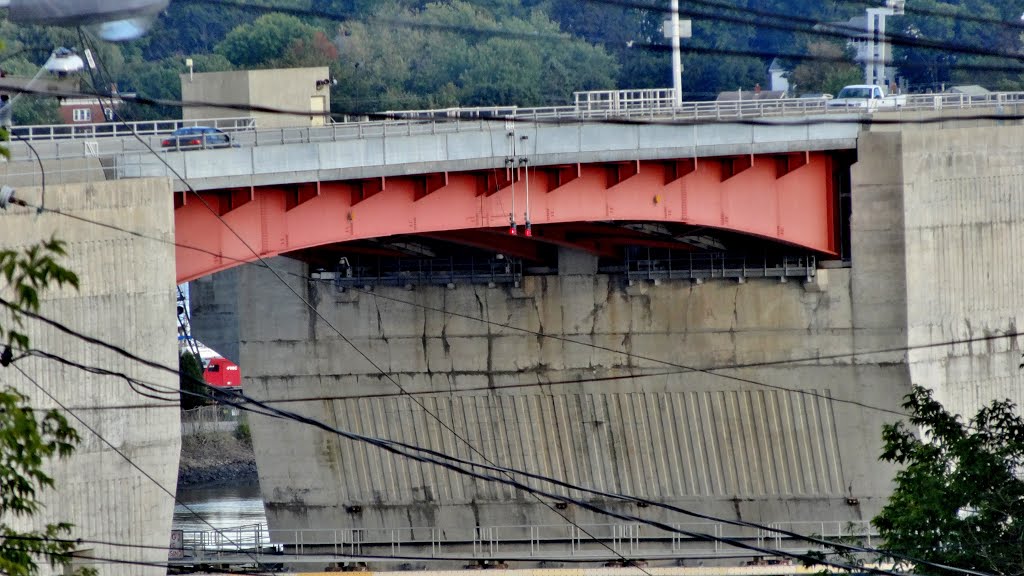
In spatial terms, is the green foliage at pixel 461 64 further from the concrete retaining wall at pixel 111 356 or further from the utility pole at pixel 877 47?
the concrete retaining wall at pixel 111 356

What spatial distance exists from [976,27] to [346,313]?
7782 centimetres

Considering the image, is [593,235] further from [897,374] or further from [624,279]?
[897,374]

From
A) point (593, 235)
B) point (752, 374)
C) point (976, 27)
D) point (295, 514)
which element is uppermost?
point (976, 27)

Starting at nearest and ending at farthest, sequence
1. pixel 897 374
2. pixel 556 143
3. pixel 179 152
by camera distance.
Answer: pixel 179 152
pixel 556 143
pixel 897 374

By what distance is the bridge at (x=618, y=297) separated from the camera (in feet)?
123

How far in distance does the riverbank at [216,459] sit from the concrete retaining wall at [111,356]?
1496 inches

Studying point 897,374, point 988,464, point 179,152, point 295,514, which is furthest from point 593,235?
point 988,464

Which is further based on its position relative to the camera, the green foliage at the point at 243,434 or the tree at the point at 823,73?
the tree at the point at 823,73

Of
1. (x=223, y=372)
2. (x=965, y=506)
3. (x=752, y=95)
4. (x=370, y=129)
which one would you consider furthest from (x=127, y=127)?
(x=223, y=372)

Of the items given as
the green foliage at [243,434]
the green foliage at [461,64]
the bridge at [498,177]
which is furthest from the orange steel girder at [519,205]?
the green foliage at [461,64]

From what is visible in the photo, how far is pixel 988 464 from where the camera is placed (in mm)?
25203

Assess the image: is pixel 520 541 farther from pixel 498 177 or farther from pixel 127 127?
pixel 127 127

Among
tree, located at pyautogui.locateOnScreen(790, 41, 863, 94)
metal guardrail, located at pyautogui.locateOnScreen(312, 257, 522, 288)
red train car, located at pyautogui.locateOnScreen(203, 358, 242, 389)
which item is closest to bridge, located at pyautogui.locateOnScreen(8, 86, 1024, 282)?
metal guardrail, located at pyautogui.locateOnScreen(312, 257, 522, 288)

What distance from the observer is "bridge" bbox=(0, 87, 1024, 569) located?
37344 mm
